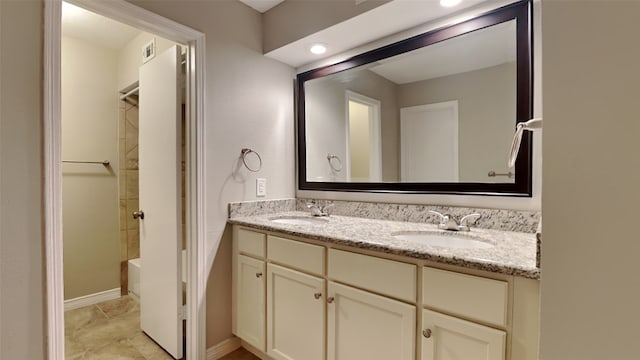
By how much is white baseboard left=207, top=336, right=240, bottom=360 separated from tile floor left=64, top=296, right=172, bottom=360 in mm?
320

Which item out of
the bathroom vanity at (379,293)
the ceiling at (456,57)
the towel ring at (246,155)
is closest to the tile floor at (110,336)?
the bathroom vanity at (379,293)

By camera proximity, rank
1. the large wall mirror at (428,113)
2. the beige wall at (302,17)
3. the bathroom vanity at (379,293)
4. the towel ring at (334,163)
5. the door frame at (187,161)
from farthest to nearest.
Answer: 1. the towel ring at (334,163)
2. the beige wall at (302,17)
3. the large wall mirror at (428,113)
4. the door frame at (187,161)
5. the bathroom vanity at (379,293)

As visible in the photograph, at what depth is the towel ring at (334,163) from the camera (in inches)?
85.4

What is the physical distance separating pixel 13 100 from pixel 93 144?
171 centimetres

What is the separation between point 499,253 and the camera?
1014 millimetres

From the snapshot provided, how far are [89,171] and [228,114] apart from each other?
169 cm

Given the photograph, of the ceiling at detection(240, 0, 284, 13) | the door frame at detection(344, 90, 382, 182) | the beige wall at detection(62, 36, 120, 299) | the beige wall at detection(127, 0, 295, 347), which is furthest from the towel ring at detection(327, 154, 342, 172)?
the beige wall at detection(62, 36, 120, 299)

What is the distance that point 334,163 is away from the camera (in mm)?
2193

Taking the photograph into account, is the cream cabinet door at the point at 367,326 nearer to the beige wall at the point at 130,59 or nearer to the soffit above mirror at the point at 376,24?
the soffit above mirror at the point at 376,24

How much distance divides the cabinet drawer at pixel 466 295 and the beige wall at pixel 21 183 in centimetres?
160

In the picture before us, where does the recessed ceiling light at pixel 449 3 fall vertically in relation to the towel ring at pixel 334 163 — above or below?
above

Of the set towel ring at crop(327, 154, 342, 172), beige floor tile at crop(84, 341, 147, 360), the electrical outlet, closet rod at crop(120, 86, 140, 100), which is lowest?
beige floor tile at crop(84, 341, 147, 360)

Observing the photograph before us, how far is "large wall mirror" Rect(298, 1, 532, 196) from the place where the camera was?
142 centimetres

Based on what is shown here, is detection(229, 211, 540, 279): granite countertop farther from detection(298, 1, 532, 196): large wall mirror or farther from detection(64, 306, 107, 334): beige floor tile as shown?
detection(64, 306, 107, 334): beige floor tile
